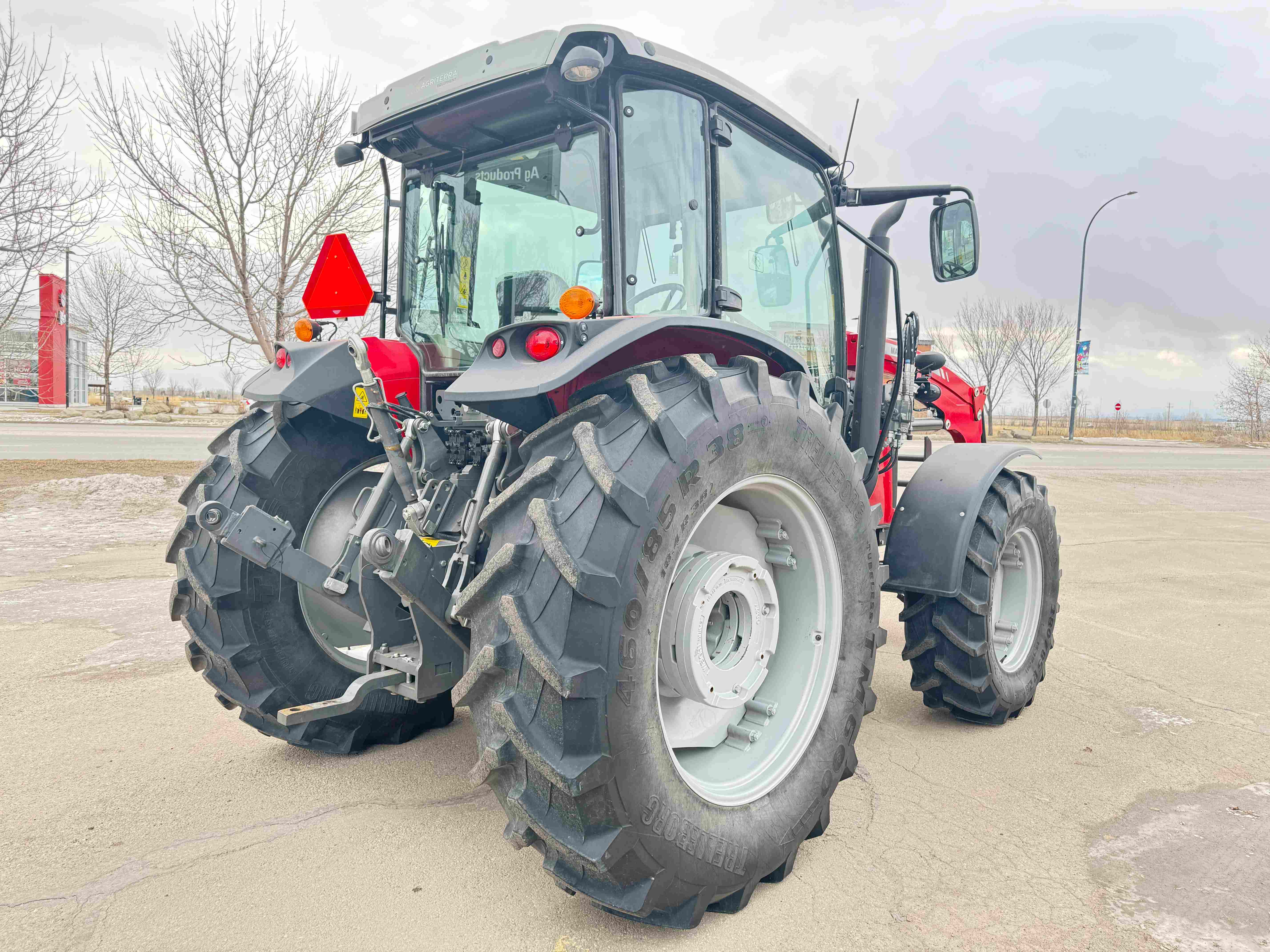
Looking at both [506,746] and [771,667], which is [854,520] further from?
[506,746]

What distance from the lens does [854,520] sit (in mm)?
2668

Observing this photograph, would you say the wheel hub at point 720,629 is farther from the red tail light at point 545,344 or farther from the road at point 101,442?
the road at point 101,442

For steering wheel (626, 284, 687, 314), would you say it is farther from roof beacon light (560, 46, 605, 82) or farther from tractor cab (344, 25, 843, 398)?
roof beacon light (560, 46, 605, 82)

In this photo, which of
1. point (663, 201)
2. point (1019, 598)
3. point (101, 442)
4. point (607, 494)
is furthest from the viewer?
point (101, 442)

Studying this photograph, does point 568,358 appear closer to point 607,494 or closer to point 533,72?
point 607,494

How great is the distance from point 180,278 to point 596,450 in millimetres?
13189

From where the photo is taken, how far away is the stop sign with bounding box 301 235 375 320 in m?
2.93

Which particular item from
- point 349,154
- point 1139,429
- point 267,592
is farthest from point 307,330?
point 1139,429

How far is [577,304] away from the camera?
2.23 meters

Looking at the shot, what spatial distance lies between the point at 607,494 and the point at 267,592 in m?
1.73

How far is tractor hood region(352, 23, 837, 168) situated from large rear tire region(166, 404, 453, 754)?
1.15 metres

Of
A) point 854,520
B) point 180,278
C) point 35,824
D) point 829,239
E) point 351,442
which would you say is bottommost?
point 35,824

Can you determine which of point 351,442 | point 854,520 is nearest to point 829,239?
point 854,520

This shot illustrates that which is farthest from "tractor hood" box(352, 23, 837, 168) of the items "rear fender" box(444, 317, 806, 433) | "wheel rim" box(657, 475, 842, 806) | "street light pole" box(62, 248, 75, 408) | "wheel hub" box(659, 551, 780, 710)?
"street light pole" box(62, 248, 75, 408)
